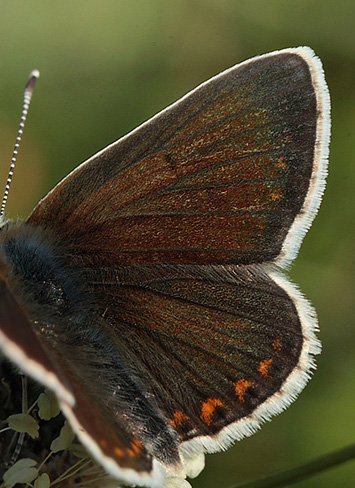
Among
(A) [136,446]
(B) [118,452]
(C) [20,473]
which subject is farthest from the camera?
(C) [20,473]

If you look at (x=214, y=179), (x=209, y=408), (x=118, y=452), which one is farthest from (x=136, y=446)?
(x=214, y=179)

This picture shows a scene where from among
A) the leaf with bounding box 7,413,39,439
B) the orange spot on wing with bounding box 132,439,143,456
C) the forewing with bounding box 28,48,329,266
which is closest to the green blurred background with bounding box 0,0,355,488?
the forewing with bounding box 28,48,329,266

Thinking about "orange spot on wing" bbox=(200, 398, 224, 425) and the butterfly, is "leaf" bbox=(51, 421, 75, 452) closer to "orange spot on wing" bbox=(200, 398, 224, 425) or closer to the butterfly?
the butterfly

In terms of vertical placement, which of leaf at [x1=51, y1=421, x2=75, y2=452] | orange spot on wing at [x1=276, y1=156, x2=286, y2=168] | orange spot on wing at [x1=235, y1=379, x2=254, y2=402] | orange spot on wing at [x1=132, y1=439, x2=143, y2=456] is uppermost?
orange spot on wing at [x1=276, y1=156, x2=286, y2=168]

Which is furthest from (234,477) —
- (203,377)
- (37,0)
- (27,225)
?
(37,0)

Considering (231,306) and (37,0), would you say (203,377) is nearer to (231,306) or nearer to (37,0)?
(231,306)

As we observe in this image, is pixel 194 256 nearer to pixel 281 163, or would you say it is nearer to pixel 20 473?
pixel 281 163
